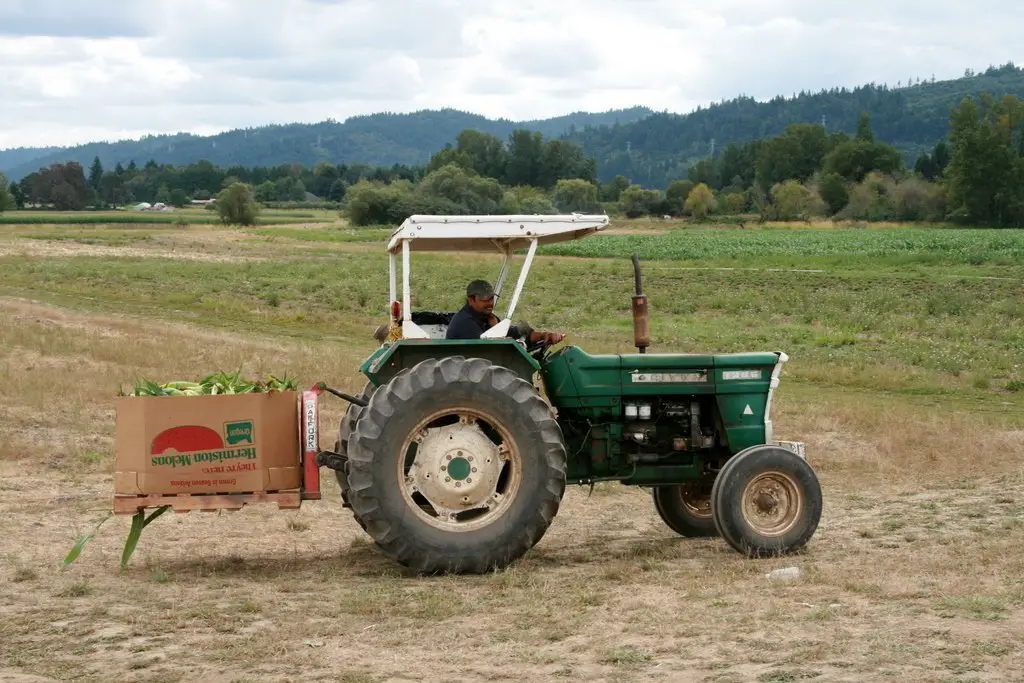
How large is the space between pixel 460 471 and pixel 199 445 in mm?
1866

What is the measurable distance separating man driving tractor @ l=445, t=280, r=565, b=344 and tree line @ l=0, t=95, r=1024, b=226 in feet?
134

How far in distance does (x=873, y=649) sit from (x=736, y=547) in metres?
3.03

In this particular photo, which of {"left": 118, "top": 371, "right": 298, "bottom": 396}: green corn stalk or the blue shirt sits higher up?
the blue shirt

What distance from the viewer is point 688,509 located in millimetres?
10773

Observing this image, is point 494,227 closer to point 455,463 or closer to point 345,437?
point 455,463

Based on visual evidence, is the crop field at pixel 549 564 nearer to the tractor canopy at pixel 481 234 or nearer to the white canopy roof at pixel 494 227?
the tractor canopy at pixel 481 234

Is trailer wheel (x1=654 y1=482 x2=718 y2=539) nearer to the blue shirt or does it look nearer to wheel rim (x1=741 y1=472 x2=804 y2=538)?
wheel rim (x1=741 y1=472 x2=804 y2=538)

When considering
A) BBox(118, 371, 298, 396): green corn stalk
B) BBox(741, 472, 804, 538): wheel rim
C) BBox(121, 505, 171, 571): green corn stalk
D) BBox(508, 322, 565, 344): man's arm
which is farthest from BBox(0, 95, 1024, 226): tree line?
BBox(121, 505, 171, 571): green corn stalk

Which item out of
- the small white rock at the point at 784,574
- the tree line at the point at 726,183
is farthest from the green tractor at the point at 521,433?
the tree line at the point at 726,183

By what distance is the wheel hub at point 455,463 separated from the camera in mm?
8930

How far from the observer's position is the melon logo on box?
29.2 ft

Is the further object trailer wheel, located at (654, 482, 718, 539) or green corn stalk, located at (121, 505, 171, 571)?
trailer wheel, located at (654, 482, 718, 539)

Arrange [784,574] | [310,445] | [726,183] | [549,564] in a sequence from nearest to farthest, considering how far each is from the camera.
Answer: [784,574], [310,445], [549,564], [726,183]

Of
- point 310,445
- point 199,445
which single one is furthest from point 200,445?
point 310,445
